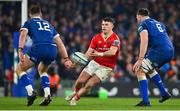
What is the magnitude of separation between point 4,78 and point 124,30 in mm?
5915

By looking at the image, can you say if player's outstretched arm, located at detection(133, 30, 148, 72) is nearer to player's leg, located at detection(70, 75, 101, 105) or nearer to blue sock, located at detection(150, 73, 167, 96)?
blue sock, located at detection(150, 73, 167, 96)

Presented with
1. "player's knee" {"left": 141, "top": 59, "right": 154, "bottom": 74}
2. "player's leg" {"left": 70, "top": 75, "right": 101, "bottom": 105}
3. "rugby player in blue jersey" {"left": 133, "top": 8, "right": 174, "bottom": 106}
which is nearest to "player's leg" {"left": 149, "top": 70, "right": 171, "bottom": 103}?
"rugby player in blue jersey" {"left": 133, "top": 8, "right": 174, "bottom": 106}

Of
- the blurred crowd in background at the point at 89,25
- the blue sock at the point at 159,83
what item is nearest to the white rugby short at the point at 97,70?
the blue sock at the point at 159,83

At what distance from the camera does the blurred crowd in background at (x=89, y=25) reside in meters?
26.6

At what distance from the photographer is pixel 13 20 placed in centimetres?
2923

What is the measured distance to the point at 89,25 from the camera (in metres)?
29.5

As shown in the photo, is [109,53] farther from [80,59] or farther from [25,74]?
[25,74]

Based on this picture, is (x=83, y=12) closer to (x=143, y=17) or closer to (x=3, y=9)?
(x=3, y=9)

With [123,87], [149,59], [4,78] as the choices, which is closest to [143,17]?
[149,59]

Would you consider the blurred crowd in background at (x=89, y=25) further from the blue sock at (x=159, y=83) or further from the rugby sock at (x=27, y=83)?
the rugby sock at (x=27, y=83)

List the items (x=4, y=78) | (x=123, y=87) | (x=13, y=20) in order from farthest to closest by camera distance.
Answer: (x=13, y=20)
(x=4, y=78)
(x=123, y=87)

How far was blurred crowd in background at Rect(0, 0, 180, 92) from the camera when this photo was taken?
87.3 feet

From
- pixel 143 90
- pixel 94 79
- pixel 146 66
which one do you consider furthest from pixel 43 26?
pixel 143 90

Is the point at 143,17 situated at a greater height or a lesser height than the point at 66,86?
greater
